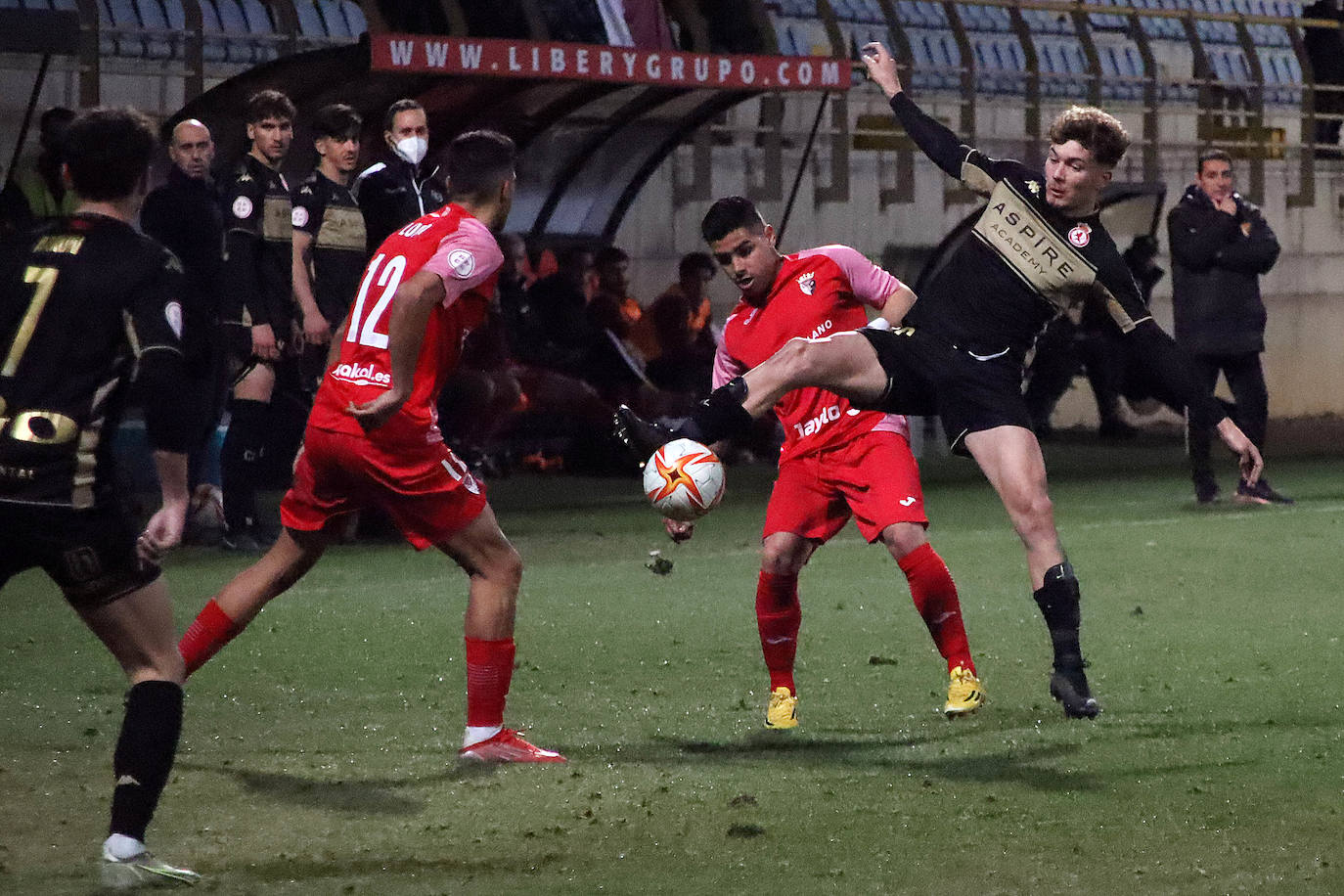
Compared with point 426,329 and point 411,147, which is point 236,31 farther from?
point 426,329

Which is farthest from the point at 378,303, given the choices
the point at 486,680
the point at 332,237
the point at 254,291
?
the point at 254,291

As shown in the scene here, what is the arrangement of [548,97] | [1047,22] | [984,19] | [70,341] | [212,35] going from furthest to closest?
[1047,22] → [984,19] → [548,97] → [212,35] → [70,341]

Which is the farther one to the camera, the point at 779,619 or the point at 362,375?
the point at 779,619

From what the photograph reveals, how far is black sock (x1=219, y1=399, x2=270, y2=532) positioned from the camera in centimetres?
1032

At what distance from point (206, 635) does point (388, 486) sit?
0.68 metres

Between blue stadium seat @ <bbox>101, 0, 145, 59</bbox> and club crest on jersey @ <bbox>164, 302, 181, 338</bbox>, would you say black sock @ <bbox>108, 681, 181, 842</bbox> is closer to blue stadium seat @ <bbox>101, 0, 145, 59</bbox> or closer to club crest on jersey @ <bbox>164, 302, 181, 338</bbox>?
club crest on jersey @ <bbox>164, 302, 181, 338</bbox>

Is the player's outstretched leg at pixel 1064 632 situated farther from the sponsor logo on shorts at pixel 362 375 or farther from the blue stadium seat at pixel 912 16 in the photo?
the blue stadium seat at pixel 912 16

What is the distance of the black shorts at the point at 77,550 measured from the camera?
4246 mm

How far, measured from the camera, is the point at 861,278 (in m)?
6.61

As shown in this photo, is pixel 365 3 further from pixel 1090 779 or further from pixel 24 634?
pixel 1090 779

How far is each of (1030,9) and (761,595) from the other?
1588cm

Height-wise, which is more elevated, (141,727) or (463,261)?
(463,261)

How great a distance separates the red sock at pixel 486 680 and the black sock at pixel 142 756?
132 cm

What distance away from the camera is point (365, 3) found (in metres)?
12.8
